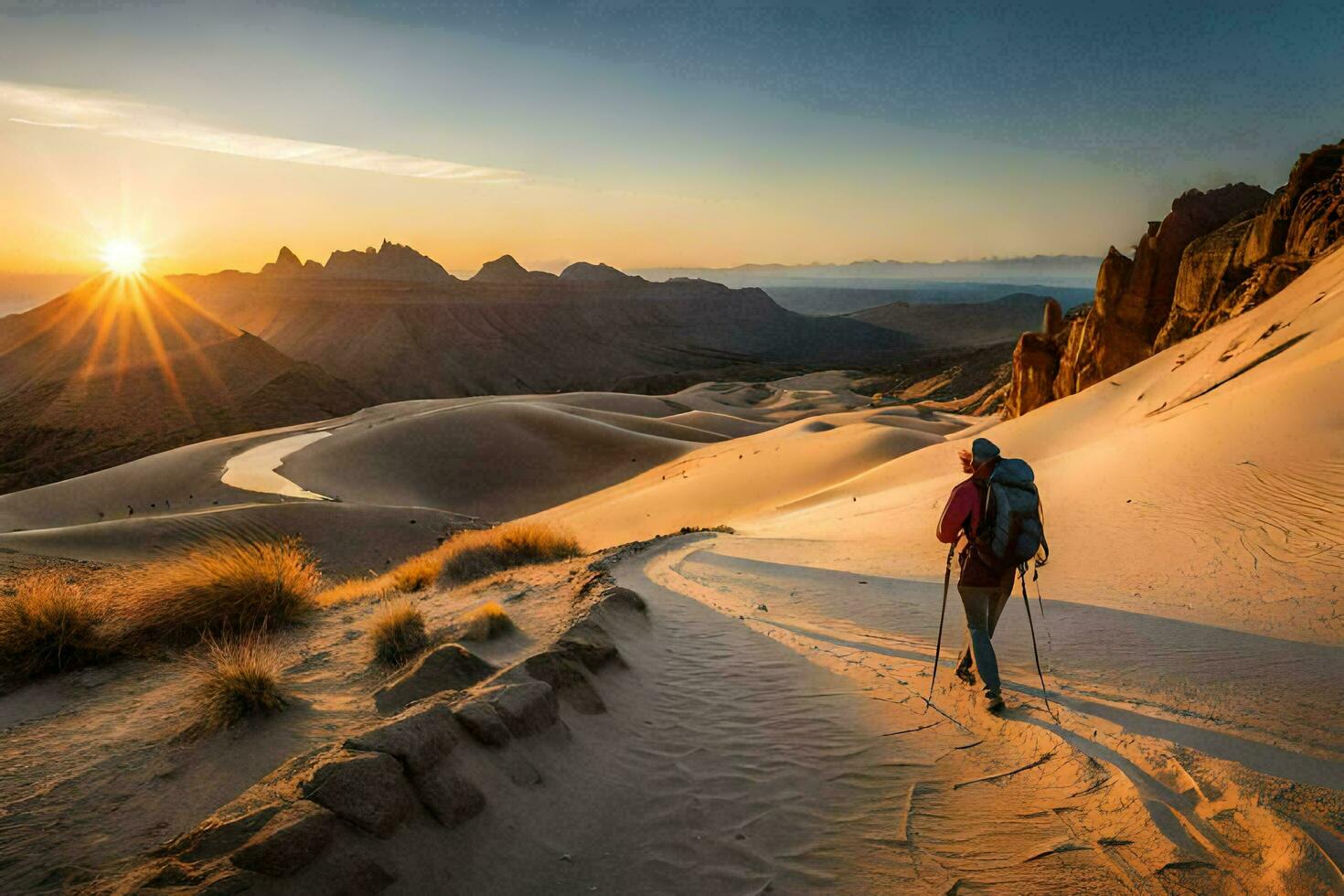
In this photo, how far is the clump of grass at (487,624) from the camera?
6.73 m

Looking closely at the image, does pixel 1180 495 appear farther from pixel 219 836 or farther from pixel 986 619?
pixel 219 836

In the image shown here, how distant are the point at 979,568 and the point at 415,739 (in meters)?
4.01

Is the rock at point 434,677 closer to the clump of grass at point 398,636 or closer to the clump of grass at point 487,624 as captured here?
the clump of grass at point 398,636

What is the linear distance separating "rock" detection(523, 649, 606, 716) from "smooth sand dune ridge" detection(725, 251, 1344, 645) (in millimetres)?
5354

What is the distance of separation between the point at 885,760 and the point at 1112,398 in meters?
20.1

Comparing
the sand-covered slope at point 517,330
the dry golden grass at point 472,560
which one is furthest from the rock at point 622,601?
the sand-covered slope at point 517,330

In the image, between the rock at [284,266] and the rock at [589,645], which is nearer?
the rock at [589,645]

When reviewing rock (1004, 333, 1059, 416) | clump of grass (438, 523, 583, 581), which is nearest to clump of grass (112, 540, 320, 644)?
clump of grass (438, 523, 583, 581)

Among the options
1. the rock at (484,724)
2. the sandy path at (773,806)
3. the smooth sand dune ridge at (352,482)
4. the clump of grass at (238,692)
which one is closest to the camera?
the sandy path at (773,806)

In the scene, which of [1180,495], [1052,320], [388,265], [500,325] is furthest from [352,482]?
[388,265]

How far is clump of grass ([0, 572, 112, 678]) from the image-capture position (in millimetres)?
6020

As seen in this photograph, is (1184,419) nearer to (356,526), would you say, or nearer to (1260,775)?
(1260,775)

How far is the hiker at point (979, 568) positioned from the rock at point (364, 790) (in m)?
3.85

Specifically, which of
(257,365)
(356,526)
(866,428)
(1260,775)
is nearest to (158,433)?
(257,365)
